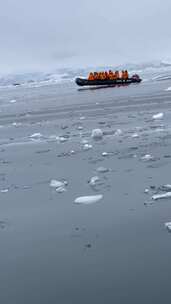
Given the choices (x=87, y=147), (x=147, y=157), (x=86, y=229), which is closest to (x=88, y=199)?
(x=86, y=229)

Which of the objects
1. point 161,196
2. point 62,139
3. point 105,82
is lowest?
point 105,82

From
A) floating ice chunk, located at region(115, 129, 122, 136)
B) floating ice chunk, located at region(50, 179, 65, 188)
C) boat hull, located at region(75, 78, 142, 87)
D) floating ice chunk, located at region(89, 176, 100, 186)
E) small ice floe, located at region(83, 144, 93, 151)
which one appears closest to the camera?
floating ice chunk, located at region(89, 176, 100, 186)

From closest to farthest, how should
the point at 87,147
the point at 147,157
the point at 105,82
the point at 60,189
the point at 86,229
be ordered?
the point at 86,229 < the point at 60,189 < the point at 147,157 < the point at 87,147 < the point at 105,82

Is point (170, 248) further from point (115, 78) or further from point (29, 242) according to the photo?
point (115, 78)

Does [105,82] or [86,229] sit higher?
[86,229]

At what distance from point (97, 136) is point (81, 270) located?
7.16m

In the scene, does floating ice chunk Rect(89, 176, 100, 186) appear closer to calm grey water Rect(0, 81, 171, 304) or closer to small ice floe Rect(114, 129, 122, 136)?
calm grey water Rect(0, 81, 171, 304)

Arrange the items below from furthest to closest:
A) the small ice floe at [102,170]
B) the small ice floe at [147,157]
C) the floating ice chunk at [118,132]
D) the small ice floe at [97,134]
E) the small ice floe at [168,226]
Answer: the floating ice chunk at [118,132], the small ice floe at [97,134], the small ice floe at [147,157], the small ice floe at [102,170], the small ice floe at [168,226]

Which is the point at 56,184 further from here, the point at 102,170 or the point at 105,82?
the point at 105,82

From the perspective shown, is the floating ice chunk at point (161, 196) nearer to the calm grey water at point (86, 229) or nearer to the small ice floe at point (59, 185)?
the calm grey water at point (86, 229)

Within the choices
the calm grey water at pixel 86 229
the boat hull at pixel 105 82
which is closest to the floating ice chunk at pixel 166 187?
the calm grey water at pixel 86 229

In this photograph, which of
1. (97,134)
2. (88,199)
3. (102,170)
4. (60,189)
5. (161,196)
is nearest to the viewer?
(161,196)

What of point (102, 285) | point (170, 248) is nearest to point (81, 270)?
point (102, 285)

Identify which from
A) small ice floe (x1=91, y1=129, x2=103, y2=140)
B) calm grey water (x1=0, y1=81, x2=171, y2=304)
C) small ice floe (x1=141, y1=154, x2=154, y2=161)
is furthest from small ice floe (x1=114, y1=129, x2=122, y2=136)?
small ice floe (x1=141, y1=154, x2=154, y2=161)
